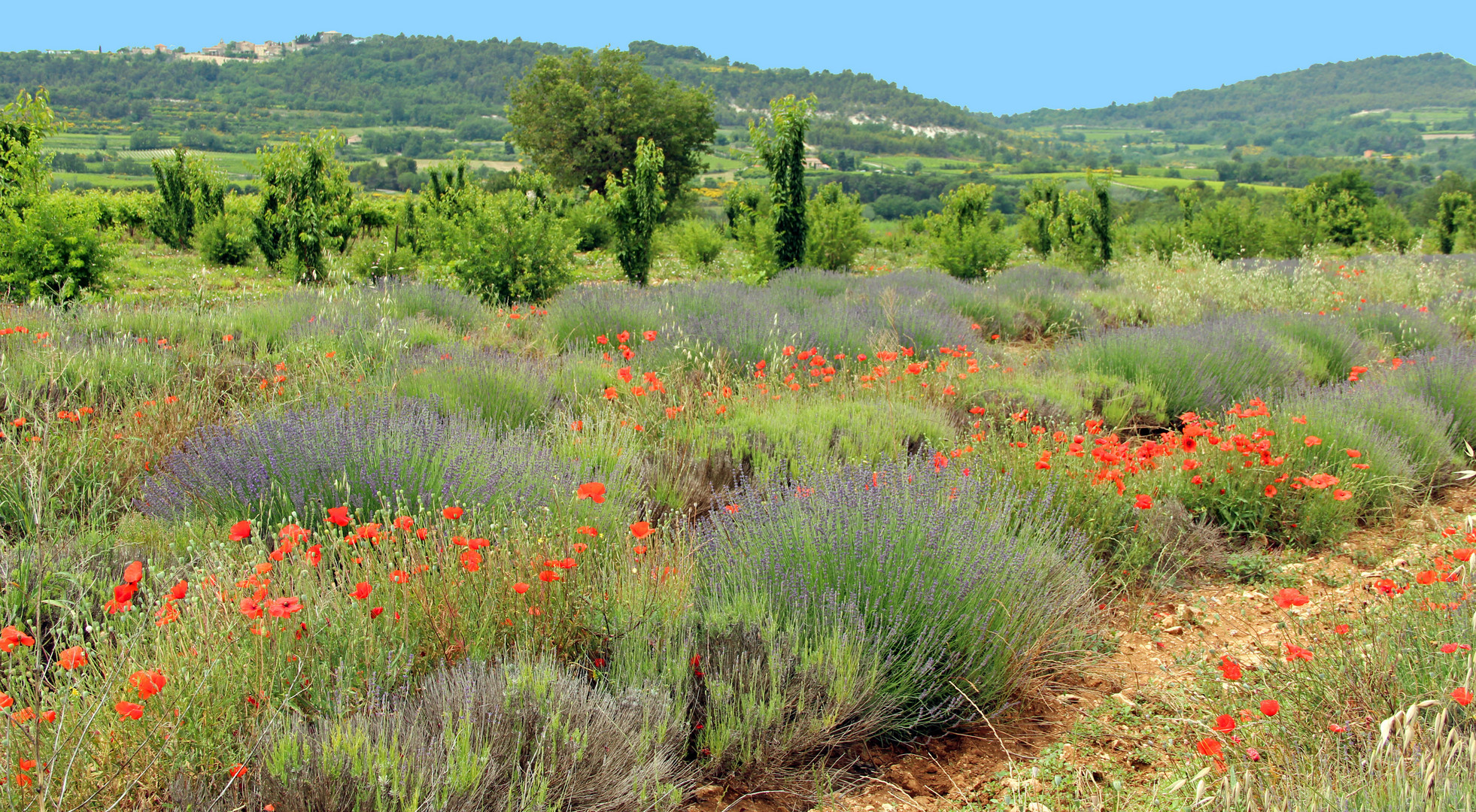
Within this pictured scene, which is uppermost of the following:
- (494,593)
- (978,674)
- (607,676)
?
(494,593)

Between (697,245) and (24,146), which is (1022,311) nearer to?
(24,146)

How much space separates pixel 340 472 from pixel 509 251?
30.6 ft

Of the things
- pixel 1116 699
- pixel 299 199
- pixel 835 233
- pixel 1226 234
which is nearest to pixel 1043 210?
pixel 1226 234

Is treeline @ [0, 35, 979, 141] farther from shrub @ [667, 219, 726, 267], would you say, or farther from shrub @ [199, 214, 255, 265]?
shrub @ [199, 214, 255, 265]

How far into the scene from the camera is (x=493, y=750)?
6.62 feet

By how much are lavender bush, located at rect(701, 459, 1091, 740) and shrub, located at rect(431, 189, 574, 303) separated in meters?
10.0

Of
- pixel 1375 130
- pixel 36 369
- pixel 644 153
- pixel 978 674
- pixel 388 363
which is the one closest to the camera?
pixel 978 674

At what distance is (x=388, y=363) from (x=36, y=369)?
2185 mm

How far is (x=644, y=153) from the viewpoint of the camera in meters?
14.6

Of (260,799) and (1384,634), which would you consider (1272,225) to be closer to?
(1384,634)

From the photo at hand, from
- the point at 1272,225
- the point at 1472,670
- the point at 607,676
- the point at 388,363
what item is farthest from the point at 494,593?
the point at 1272,225

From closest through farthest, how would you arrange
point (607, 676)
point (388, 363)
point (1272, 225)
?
point (607, 676), point (388, 363), point (1272, 225)

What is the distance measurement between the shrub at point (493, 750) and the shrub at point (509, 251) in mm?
10744

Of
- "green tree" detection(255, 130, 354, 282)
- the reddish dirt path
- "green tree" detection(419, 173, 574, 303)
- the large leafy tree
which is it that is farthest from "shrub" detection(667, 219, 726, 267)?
the reddish dirt path
